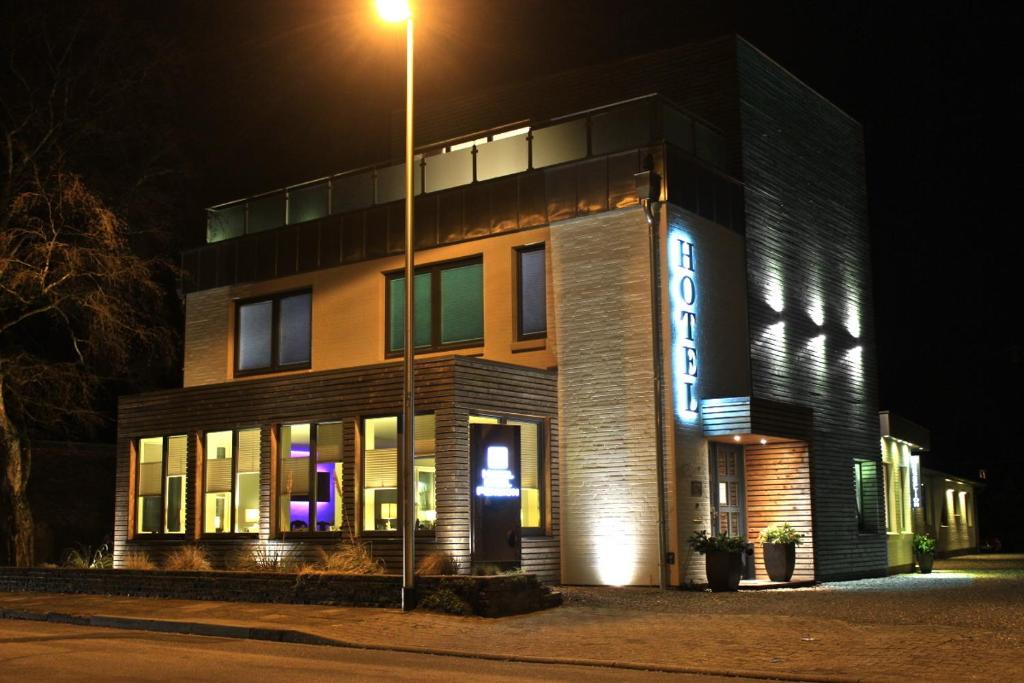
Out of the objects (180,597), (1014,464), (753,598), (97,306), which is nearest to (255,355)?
(97,306)

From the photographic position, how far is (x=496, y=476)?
2128cm

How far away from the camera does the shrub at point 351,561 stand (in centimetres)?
2025

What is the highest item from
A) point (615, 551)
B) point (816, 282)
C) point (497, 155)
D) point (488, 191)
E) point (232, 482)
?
point (497, 155)

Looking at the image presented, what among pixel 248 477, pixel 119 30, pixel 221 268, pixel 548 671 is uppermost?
pixel 119 30

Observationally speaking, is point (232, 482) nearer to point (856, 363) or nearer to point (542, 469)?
point (542, 469)

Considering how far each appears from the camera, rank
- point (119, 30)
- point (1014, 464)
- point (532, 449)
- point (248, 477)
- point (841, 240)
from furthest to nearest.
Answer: point (1014, 464) → point (841, 240) → point (119, 30) → point (248, 477) → point (532, 449)

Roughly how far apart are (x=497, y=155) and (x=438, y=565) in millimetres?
10536

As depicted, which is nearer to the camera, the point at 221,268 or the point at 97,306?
the point at 97,306

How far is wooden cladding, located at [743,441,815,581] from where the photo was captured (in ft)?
80.9

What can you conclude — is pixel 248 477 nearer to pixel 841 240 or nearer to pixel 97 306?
pixel 97 306

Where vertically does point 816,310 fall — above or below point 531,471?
above

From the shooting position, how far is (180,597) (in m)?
20.9

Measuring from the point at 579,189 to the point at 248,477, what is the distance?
369 inches

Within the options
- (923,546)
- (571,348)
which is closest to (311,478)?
(571,348)
